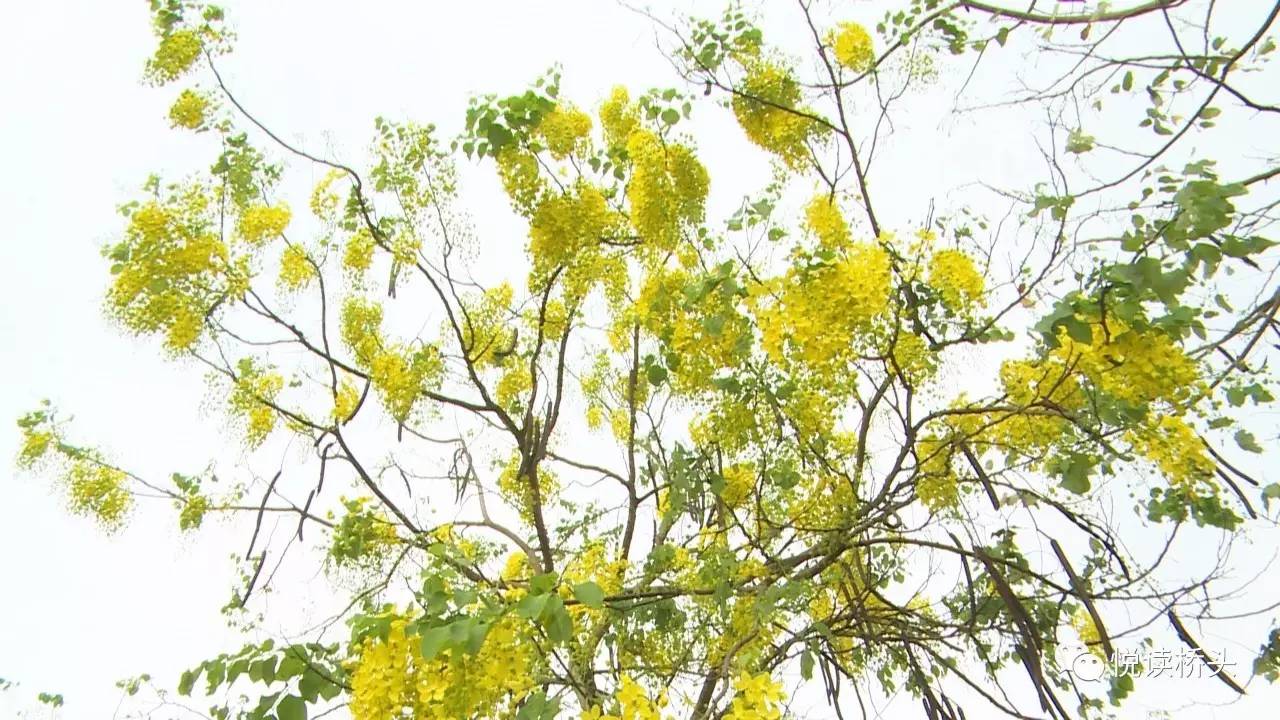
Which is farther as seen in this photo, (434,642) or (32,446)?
(32,446)

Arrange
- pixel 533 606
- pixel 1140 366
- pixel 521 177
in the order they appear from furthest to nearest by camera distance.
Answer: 1. pixel 521 177
2. pixel 1140 366
3. pixel 533 606

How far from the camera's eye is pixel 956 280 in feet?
7.79

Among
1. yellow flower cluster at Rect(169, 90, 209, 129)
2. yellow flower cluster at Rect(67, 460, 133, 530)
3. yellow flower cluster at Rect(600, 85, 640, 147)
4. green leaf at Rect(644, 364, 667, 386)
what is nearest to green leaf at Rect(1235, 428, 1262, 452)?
green leaf at Rect(644, 364, 667, 386)

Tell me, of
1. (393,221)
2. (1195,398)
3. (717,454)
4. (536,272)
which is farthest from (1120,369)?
(393,221)

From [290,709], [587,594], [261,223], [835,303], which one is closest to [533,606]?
[587,594]

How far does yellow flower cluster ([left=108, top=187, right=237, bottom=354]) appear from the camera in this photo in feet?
9.50

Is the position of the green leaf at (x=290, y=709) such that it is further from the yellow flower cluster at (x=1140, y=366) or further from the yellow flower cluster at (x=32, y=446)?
the yellow flower cluster at (x=32, y=446)

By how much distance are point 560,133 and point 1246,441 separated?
6.73 feet

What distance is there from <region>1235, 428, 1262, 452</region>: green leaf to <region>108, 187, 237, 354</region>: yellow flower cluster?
2868 millimetres

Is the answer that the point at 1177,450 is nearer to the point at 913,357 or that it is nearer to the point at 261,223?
the point at 913,357

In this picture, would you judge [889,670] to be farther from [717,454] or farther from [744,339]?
[744,339]

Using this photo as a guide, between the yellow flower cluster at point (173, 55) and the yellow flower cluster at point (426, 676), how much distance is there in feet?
7.35

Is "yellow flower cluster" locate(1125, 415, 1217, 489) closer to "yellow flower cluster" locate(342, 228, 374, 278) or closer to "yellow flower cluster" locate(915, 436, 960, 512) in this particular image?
"yellow flower cluster" locate(915, 436, 960, 512)

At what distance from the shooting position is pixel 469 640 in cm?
148
